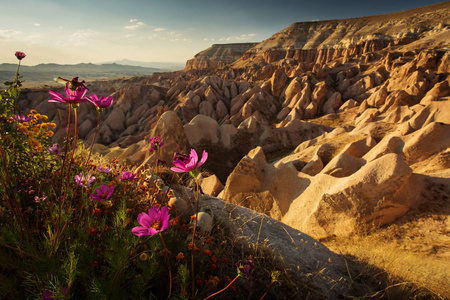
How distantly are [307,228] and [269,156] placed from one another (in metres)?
9.71

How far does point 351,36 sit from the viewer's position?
66.2m

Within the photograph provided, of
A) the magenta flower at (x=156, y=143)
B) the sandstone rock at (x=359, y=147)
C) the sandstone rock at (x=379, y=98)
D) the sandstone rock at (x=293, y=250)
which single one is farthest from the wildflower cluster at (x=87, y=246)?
the sandstone rock at (x=379, y=98)

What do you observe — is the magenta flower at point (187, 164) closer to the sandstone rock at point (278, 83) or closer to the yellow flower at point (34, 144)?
the yellow flower at point (34, 144)

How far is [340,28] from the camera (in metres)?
74.4

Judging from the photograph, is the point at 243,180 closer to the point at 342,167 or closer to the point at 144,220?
the point at 342,167

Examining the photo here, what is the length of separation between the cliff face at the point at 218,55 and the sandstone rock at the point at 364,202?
93030 millimetres

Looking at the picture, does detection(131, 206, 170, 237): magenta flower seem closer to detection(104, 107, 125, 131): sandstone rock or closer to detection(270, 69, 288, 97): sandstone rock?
detection(104, 107, 125, 131): sandstone rock

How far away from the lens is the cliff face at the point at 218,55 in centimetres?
9459

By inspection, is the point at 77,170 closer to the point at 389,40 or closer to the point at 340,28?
the point at 389,40

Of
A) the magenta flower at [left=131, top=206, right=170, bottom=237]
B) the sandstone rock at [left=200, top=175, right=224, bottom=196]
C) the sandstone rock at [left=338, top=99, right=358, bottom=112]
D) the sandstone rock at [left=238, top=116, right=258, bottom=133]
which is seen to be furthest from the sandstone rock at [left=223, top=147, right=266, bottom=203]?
the sandstone rock at [left=338, top=99, right=358, bottom=112]

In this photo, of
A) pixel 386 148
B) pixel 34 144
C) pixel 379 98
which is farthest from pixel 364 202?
pixel 379 98

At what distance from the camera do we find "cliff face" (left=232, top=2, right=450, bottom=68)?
5253 cm

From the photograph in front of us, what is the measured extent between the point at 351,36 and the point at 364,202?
256ft

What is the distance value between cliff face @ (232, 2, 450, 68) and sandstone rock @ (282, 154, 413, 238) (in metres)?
49.4
